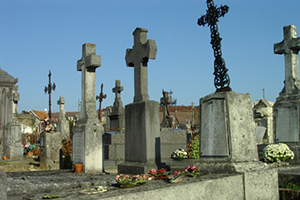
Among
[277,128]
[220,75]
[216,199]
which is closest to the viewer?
[216,199]

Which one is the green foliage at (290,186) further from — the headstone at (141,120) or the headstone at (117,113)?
the headstone at (117,113)

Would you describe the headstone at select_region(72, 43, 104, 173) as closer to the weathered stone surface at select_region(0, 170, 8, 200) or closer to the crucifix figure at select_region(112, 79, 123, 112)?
the weathered stone surface at select_region(0, 170, 8, 200)

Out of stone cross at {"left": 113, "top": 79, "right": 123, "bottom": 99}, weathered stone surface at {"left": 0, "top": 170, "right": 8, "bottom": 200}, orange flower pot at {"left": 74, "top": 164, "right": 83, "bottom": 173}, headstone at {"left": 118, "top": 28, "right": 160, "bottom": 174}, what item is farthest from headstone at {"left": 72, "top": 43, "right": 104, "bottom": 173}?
stone cross at {"left": 113, "top": 79, "right": 123, "bottom": 99}

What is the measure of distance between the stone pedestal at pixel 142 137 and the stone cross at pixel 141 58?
15.9 inches

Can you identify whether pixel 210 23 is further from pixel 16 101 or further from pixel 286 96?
pixel 16 101

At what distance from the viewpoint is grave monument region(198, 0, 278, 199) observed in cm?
507

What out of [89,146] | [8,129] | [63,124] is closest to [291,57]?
[89,146]

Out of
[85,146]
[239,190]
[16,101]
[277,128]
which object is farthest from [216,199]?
[16,101]

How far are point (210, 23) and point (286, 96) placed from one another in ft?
12.5

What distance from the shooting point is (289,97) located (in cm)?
922

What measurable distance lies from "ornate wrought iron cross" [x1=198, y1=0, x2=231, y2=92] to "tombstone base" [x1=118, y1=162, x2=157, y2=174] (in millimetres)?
2826

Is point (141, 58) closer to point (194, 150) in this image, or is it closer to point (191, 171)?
point (194, 150)

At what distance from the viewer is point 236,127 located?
17.2 ft

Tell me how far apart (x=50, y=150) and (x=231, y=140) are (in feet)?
33.8
